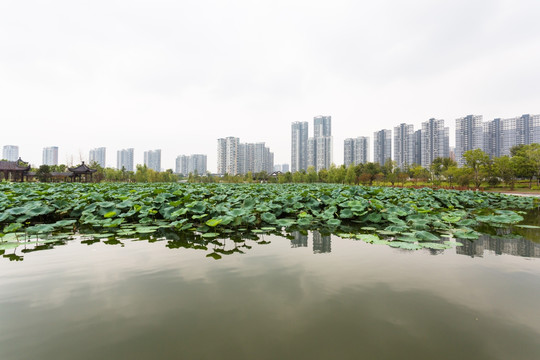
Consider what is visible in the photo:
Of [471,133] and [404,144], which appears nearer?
[471,133]

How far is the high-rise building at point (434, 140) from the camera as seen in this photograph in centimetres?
7725

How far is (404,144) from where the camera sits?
89.8m

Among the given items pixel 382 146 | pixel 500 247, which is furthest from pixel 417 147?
pixel 500 247

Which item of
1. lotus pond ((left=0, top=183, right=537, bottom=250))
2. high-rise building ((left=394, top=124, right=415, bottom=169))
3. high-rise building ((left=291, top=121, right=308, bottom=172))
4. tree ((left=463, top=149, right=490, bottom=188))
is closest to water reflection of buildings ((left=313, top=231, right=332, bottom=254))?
lotus pond ((left=0, top=183, right=537, bottom=250))

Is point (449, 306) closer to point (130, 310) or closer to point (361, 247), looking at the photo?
point (361, 247)

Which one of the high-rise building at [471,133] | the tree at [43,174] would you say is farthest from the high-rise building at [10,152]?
the high-rise building at [471,133]

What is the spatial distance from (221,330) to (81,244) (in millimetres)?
3688

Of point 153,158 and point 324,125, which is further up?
point 324,125

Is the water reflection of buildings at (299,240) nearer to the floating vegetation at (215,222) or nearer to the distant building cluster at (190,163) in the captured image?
the floating vegetation at (215,222)

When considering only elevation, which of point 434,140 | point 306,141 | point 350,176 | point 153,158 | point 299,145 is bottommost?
point 350,176

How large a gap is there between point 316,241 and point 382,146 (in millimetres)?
105137

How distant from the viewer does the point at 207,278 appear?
2.78 m

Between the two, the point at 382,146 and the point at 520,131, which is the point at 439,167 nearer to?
the point at 520,131

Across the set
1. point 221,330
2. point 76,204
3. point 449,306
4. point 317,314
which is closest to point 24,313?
point 221,330
